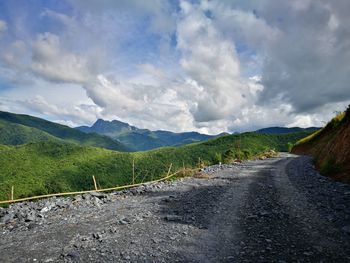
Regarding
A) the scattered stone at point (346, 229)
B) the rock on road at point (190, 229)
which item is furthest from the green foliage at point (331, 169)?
the scattered stone at point (346, 229)

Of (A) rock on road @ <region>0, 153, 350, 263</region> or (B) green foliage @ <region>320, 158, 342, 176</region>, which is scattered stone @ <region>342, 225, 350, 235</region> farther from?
(B) green foliage @ <region>320, 158, 342, 176</region>

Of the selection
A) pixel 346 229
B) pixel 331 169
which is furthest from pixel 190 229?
pixel 331 169

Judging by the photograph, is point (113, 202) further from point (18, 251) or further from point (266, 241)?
point (266, 241)

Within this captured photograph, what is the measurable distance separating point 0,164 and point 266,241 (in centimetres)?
20757

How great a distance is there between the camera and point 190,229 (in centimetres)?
1012

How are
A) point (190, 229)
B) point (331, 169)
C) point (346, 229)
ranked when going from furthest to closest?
point (331, 169)
point (190, 229)
point (346, 229)

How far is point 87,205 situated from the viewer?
51.6 feet

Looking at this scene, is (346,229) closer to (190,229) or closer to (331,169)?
(190,229)

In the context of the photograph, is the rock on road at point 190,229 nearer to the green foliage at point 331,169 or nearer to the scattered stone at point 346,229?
the scattered stone at point 346,229

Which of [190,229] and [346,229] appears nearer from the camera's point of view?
[346,229]

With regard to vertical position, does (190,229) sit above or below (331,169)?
below

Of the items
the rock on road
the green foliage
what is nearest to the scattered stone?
the rock on road

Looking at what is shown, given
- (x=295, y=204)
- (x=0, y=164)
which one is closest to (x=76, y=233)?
(x=295, y=204)

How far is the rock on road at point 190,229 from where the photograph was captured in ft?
25.9
